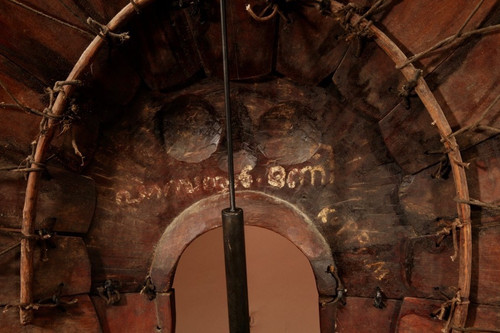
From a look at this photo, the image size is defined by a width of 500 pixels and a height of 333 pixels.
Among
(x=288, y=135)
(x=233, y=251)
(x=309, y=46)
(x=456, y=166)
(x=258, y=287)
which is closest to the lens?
(x=233, y=251)

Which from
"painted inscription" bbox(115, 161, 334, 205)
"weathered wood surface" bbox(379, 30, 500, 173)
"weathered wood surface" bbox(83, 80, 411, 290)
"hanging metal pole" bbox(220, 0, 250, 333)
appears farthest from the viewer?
"painted inscription" bbox(115, 161, 334, 205)

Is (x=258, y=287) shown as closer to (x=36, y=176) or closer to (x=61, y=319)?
(x=61, y=319)

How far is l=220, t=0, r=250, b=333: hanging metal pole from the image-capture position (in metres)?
1.20

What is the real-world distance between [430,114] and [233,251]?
832mm

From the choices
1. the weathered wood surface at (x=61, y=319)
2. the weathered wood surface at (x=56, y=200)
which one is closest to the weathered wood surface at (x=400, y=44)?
the weathered wood surface at (x=56, y=200)

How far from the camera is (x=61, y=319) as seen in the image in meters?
1.60

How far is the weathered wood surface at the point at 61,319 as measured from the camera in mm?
1523

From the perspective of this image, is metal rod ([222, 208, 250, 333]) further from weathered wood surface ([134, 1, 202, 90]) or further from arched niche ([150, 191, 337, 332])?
weathered wood surface ([134, 1, 202, 90])

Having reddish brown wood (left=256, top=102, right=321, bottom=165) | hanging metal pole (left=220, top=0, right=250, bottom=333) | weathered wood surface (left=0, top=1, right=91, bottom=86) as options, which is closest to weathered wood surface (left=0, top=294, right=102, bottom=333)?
hanging metal pole (left=220, top=0, right=250, bottom=333)

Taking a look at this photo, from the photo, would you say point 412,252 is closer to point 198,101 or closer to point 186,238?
point 186,238

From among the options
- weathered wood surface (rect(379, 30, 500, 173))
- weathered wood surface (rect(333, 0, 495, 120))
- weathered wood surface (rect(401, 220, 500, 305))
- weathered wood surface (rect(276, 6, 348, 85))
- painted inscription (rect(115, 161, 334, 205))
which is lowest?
weathered wood surface (rect(401, 220, 500, 305))

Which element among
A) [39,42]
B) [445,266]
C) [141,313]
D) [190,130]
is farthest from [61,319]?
[445,266]

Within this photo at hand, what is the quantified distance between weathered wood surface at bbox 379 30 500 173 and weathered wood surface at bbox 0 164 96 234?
4.49ft

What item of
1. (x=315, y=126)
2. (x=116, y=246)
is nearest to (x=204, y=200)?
(x=116, y=246)
